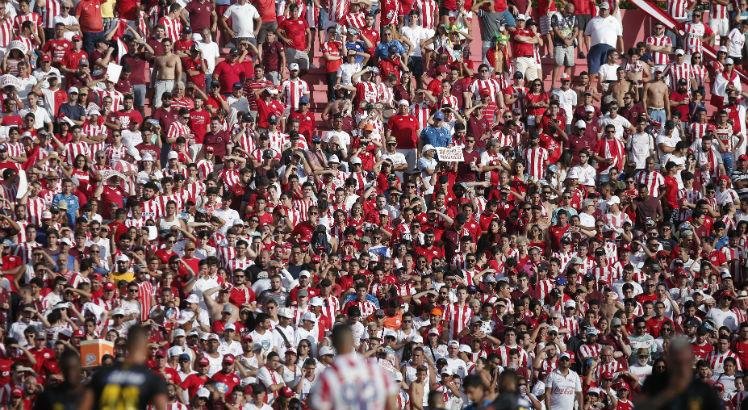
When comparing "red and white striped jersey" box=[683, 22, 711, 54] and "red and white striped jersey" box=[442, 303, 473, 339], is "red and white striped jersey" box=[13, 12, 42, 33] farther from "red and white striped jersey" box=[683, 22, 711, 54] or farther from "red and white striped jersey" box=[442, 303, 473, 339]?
"red and white striped jersey" box=[683, 22, 711, 54]

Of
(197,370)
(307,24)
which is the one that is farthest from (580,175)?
(197,370)

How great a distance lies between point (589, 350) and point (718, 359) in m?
1.71

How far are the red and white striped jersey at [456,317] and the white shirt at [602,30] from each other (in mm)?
7478

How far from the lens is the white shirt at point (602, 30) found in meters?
29.0

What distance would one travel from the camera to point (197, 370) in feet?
68.8

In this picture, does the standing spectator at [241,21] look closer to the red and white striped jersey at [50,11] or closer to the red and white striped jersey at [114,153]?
the red and white striped jersey at [50,11]

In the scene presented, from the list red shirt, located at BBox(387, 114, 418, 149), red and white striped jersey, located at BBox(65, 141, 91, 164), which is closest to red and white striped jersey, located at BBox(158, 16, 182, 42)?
red and white striped jersey, located at BBox(65, 141, 91, 164)

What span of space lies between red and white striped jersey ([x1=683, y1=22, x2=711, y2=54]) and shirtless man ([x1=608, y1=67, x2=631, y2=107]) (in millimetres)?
1946

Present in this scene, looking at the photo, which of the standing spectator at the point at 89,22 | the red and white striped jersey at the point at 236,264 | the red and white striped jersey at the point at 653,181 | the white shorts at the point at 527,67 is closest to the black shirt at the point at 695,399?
the red and white striped jersey at the point at 236,264

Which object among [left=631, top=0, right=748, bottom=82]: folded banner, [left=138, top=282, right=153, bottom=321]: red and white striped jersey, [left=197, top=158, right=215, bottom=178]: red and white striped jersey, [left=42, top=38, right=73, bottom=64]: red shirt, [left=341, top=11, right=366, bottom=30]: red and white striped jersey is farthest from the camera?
[left=631, top=0, right=748, bottom=82]: folded banner

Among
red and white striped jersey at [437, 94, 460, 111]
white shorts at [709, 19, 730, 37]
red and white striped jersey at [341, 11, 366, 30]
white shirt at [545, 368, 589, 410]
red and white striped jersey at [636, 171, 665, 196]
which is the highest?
red and white striped jersey at [341, 11, 366, 30]

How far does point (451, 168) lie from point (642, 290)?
11.3ft

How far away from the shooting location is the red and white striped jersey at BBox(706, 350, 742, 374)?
23188 millimetres

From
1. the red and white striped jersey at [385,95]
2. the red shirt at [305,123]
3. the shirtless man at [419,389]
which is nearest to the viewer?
the shirtless man at [419,389]
